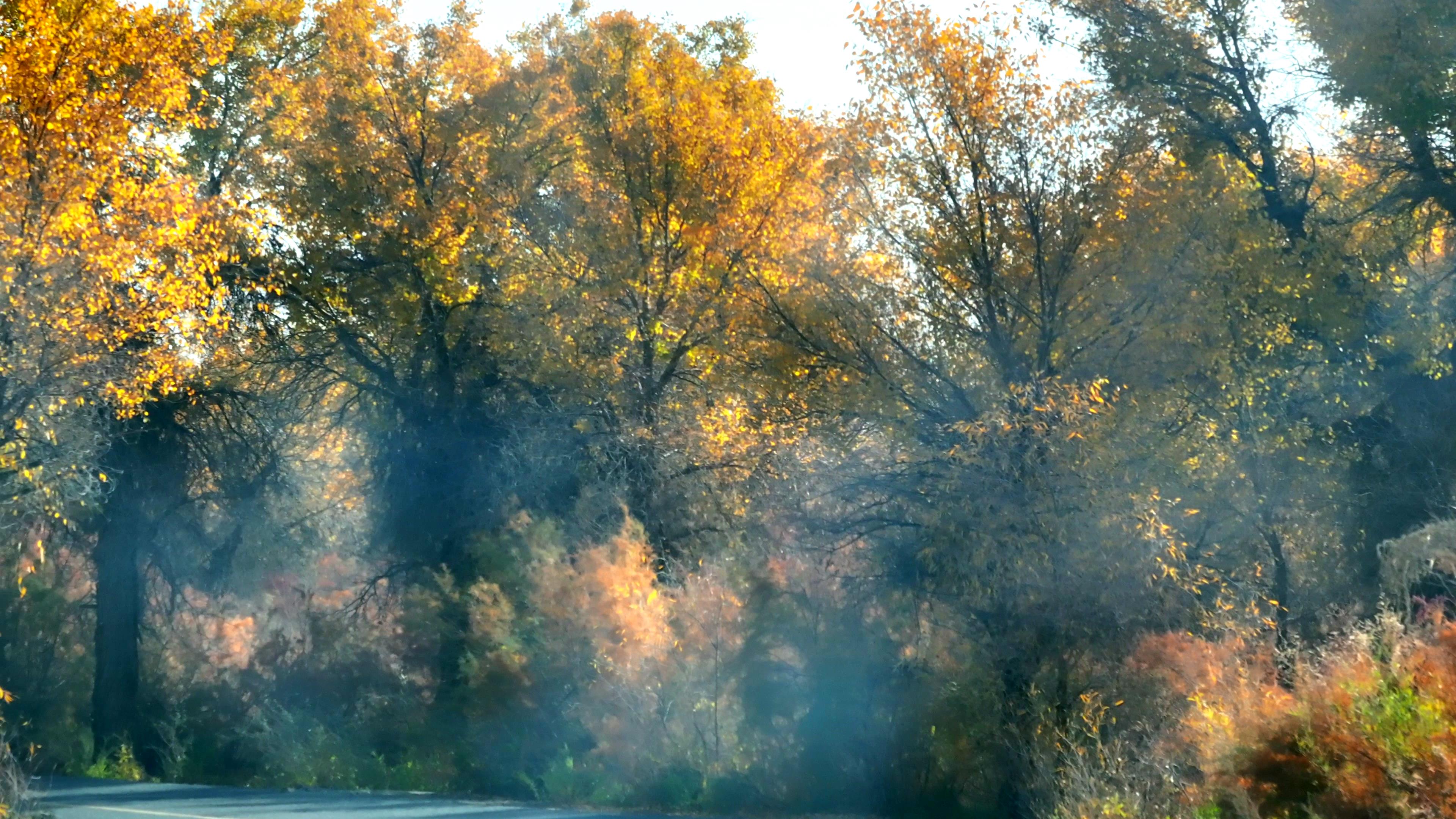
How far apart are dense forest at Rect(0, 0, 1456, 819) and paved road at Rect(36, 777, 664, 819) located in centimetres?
219

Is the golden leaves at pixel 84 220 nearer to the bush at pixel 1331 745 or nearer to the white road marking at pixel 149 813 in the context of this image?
the white road marking at pixel 149 813

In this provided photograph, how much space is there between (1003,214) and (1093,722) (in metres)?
6.48

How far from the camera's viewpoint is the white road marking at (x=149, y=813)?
15.7 m

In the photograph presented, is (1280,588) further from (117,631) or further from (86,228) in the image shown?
(117,631)

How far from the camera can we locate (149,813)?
16.2 m

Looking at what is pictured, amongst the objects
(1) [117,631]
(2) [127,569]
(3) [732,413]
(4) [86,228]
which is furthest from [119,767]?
(4) [86,228]

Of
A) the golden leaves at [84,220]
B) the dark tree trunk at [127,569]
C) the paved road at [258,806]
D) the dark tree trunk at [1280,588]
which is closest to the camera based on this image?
the golden leaves at [84,220]

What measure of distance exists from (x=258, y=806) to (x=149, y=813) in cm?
146

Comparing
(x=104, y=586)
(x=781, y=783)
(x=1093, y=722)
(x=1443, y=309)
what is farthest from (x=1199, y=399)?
(x=104, y=586)

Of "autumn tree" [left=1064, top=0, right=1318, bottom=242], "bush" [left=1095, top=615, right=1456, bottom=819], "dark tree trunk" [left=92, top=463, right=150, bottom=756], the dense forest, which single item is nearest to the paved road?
the dense forest

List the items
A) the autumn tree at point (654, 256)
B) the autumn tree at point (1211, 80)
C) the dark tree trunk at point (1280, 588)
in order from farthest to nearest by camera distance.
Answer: the autumn tree at point (654, 256), the autumn tree at point (1211, 80), the dark tree trunk at point (1280, 588)

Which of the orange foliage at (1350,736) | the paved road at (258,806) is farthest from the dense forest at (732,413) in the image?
the paved road at (258,806)

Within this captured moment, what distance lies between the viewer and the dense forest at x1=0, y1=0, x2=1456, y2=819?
1516cm

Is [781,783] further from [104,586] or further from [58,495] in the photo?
[104,586]
